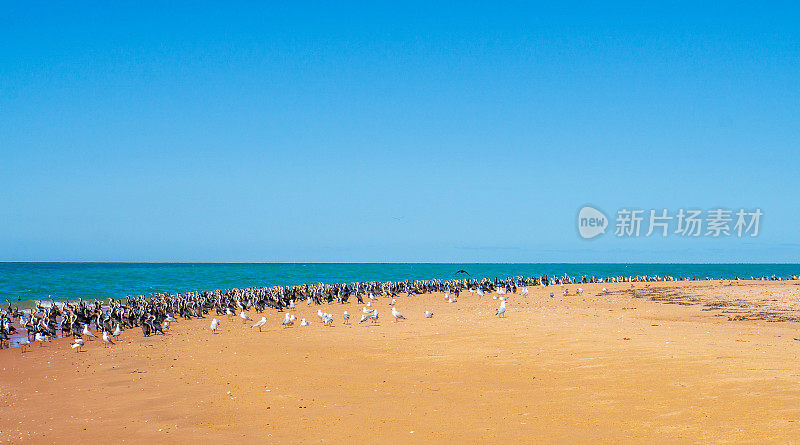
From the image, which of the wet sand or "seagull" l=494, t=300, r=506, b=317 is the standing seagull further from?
"seagull" l=494, t=300, r=506, b=317

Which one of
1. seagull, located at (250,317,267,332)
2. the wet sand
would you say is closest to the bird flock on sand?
seagull, located at (250,317,267,332)

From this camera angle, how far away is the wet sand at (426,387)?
924 cm

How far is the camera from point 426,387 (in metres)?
12.3

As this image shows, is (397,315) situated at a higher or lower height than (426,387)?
lower

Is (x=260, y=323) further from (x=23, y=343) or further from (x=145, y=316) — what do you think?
(x=23, y=343)

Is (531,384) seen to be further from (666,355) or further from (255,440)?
(255,440)

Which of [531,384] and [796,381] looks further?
[531,384]

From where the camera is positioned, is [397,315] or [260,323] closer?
[260,323]

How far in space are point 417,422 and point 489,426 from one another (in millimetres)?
1159

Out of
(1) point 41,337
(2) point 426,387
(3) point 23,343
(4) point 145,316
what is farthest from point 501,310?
(3) point 23,343

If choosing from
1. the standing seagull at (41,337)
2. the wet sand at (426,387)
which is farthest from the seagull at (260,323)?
the standing seagull at (41,337)

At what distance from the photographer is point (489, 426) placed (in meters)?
9.39

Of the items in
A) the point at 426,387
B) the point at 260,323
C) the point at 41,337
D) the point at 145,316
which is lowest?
the point at 41,337

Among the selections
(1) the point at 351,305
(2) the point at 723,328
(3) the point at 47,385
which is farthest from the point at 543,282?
(3) the point at 47,385
